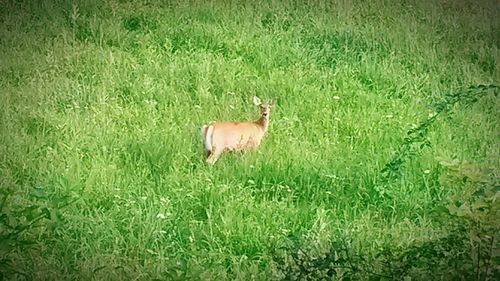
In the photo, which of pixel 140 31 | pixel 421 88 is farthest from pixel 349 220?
pixel 140 31

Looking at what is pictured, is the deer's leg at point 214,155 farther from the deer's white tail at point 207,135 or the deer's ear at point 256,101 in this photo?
the deer's ear at point 256,101

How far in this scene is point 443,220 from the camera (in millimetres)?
5766

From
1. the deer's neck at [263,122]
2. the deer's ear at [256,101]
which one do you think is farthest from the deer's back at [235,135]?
the deer's ear at [256,101]

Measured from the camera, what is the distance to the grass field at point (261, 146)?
4.98m

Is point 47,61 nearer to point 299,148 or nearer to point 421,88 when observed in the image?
point 299,148

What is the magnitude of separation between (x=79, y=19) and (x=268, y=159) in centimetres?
416

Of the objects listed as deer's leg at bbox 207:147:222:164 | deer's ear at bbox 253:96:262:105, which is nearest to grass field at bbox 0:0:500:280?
deer's leg at bbox 207:147:222:164

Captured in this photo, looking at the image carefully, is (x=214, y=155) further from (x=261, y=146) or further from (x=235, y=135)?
(x=261, y=146)

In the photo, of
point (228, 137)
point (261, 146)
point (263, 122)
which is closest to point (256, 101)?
point (263, 122)

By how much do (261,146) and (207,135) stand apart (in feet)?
1.62

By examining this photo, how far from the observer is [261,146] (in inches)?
279

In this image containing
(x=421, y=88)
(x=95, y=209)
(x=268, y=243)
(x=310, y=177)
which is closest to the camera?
(x=268, y=243)

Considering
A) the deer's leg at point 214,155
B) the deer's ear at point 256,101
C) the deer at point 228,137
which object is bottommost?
the deer's leg at point 214,155

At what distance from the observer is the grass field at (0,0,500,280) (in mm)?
4980
